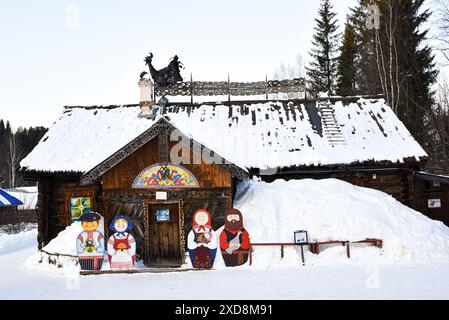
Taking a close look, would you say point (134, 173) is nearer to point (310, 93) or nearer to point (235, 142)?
point (235, 142)

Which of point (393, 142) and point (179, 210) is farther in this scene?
point (393, 142)

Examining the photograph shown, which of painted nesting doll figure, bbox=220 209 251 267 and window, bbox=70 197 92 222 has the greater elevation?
window, bbox=70 197 92 222

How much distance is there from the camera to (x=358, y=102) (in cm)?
1900

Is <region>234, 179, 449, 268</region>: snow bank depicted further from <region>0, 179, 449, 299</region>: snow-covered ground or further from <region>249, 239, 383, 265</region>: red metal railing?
<region>249, 239, 383, 265</region>: red metal railing

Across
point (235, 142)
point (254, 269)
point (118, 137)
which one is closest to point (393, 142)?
point (235, 142)

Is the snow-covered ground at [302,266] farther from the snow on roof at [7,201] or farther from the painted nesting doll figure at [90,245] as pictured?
the snow on roof at [7,201]

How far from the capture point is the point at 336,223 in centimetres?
1183

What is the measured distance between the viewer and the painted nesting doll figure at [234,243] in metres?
11.1

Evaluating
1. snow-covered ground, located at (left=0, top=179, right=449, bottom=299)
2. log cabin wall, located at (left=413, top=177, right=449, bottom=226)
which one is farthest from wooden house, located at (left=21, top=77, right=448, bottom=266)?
snow-covered ground, located at (left=0, top=179, right=449, bottom=299)

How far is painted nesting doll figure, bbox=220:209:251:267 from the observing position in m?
11.1

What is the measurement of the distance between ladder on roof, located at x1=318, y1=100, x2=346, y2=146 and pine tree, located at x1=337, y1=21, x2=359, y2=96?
13.7m

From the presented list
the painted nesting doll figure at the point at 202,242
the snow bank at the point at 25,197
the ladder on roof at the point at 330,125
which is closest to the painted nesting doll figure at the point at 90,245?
the painted nesting doll figure at the point at 202,242

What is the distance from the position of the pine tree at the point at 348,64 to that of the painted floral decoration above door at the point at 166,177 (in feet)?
73.8
